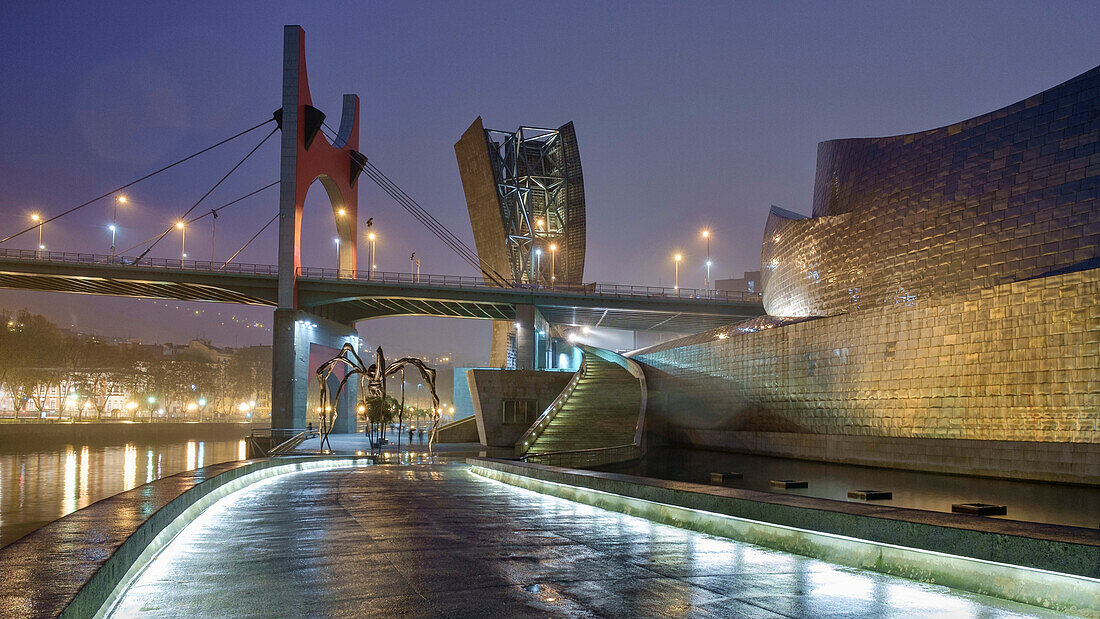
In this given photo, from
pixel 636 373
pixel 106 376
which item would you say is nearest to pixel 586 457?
pixel 636 373

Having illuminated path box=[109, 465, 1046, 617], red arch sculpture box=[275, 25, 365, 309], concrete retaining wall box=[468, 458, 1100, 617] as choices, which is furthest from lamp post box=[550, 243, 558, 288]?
concrete retaining wall box=[468, 458, 1100, 617]

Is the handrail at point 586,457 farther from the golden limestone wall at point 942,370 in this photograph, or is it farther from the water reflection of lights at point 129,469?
the water reflection of lights at point 129,469

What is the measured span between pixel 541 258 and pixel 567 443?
36960 mm

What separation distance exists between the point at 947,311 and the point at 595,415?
1425 cm

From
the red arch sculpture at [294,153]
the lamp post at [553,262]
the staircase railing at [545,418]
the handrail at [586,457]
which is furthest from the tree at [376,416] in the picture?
the lamp post at [553,262]

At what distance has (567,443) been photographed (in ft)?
90.2

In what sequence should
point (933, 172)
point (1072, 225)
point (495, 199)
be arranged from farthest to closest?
1. point (495, 199)
2. point (933, 172)
3. point (1072, 225)

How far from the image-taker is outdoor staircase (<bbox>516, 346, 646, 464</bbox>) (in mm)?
27217

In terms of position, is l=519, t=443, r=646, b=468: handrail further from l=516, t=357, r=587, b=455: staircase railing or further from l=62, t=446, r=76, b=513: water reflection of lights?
l=62, t=446, r=76, b=513: water reflection of lights

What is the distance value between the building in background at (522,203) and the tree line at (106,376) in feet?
123

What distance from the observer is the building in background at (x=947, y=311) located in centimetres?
1617

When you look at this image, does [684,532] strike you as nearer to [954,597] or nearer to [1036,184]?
[954,597]

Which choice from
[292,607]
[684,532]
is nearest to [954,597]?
[684,532]

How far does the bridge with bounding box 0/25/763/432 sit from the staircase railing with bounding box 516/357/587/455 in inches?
562
